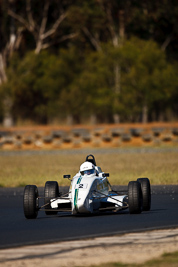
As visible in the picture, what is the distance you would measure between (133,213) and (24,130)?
102 feet

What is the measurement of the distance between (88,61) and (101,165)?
26633 mm

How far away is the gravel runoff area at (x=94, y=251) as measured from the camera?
25.7 feet

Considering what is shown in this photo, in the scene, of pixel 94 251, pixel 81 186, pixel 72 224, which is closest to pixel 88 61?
pixel 81 186

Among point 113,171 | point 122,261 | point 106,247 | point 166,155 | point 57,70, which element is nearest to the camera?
point 122,261

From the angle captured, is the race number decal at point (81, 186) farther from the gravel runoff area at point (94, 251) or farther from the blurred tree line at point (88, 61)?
the blurred tree line at point (88, 61)

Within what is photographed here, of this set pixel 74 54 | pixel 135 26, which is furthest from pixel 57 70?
pixel 135 26

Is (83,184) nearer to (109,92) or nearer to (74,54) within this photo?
(109,92)

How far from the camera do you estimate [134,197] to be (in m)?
12.4

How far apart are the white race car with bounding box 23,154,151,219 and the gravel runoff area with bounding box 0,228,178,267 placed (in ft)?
7.66

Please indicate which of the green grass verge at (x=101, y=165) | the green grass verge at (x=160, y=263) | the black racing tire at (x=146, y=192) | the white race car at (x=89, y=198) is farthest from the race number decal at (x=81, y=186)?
the green grass verge at (x=101, y=165)

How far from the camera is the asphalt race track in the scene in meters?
9.81

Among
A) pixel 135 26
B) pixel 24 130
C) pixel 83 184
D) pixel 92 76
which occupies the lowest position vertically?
pixel 83 184

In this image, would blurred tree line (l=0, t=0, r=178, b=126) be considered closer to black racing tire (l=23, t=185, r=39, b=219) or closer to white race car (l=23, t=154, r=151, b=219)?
white race car (l=23, t=154, r=151, b=219)

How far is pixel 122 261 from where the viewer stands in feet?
25.6
